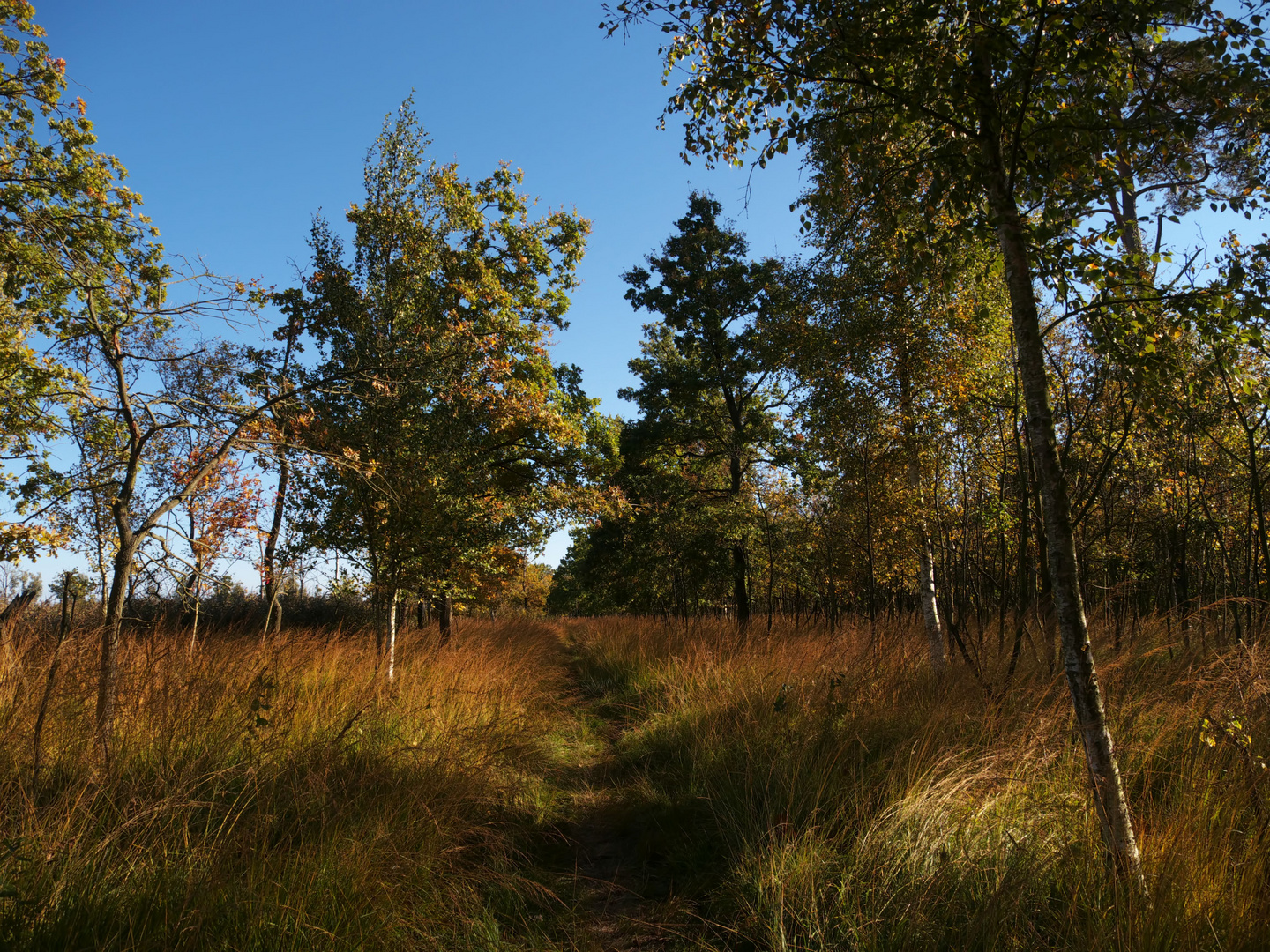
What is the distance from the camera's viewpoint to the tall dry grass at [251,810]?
2438mm

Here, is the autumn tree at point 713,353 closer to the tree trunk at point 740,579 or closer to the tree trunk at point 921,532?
the tree trunk at point 740,579

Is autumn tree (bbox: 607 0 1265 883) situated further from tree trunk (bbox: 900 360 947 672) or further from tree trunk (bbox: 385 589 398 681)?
tree trunk (bbox: 385 589 398 681)

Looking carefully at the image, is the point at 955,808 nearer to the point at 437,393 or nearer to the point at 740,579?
the point at 437,393

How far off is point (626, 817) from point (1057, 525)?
395 centimetres

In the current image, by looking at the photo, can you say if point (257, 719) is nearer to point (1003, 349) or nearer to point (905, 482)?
point (905, 482)

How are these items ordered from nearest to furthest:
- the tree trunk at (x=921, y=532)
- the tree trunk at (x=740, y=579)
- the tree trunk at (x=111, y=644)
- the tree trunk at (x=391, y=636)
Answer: the tree trunk at (x=111, y=644), the tree trunk at (x=921, y=532), the tree trunk at (x=391, y=636), the tree trunk at (x=740, y=579)

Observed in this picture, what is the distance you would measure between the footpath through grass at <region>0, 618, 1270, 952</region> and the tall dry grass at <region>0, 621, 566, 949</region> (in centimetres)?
2

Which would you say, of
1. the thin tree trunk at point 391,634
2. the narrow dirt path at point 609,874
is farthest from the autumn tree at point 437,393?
the narrow dirt path at point 609,874

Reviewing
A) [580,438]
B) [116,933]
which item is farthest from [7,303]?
[116,933]

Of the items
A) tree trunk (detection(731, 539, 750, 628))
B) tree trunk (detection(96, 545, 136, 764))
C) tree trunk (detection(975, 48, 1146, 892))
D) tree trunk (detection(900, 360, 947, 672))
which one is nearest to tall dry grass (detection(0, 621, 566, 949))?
tree trunk (detection(96, 545, 136, 764))

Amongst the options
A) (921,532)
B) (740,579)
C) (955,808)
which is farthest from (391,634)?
(740,579)

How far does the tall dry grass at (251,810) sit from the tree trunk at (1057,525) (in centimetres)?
284

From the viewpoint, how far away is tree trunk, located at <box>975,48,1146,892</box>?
8.25 feet

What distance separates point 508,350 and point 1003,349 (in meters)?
8.48
